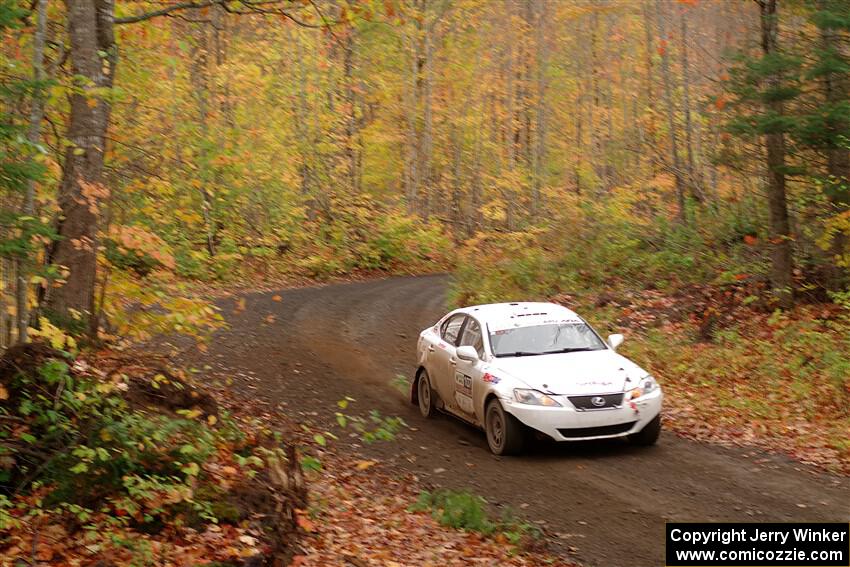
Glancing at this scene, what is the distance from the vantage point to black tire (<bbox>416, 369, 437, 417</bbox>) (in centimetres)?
1335

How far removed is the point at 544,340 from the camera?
12047mm

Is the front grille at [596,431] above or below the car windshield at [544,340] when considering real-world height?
below

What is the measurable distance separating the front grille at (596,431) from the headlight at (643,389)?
0.32 m

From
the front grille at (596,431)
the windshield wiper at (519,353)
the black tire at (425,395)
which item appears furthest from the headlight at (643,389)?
the black tire at (425,395)

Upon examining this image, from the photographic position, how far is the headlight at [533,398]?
10.5 metres

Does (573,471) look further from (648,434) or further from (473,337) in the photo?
(473,337)

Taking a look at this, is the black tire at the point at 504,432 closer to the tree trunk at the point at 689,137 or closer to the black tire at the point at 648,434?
the black tire at the point at 648,434

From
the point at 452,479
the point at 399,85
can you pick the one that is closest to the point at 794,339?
the point at 452,479

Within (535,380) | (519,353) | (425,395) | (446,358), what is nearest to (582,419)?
(535,380)

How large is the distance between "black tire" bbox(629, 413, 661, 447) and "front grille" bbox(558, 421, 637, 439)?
31 centimetres

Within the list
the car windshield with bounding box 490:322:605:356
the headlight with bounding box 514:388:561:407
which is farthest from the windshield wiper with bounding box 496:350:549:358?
the headlight with bounding box 514:388:561:407

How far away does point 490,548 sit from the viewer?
7.75 meters

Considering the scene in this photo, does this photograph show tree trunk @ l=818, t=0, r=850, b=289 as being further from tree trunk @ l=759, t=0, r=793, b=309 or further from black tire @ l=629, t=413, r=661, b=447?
black tire @ l=629, t=413, r=661, b=447

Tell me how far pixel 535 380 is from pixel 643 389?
130cm
